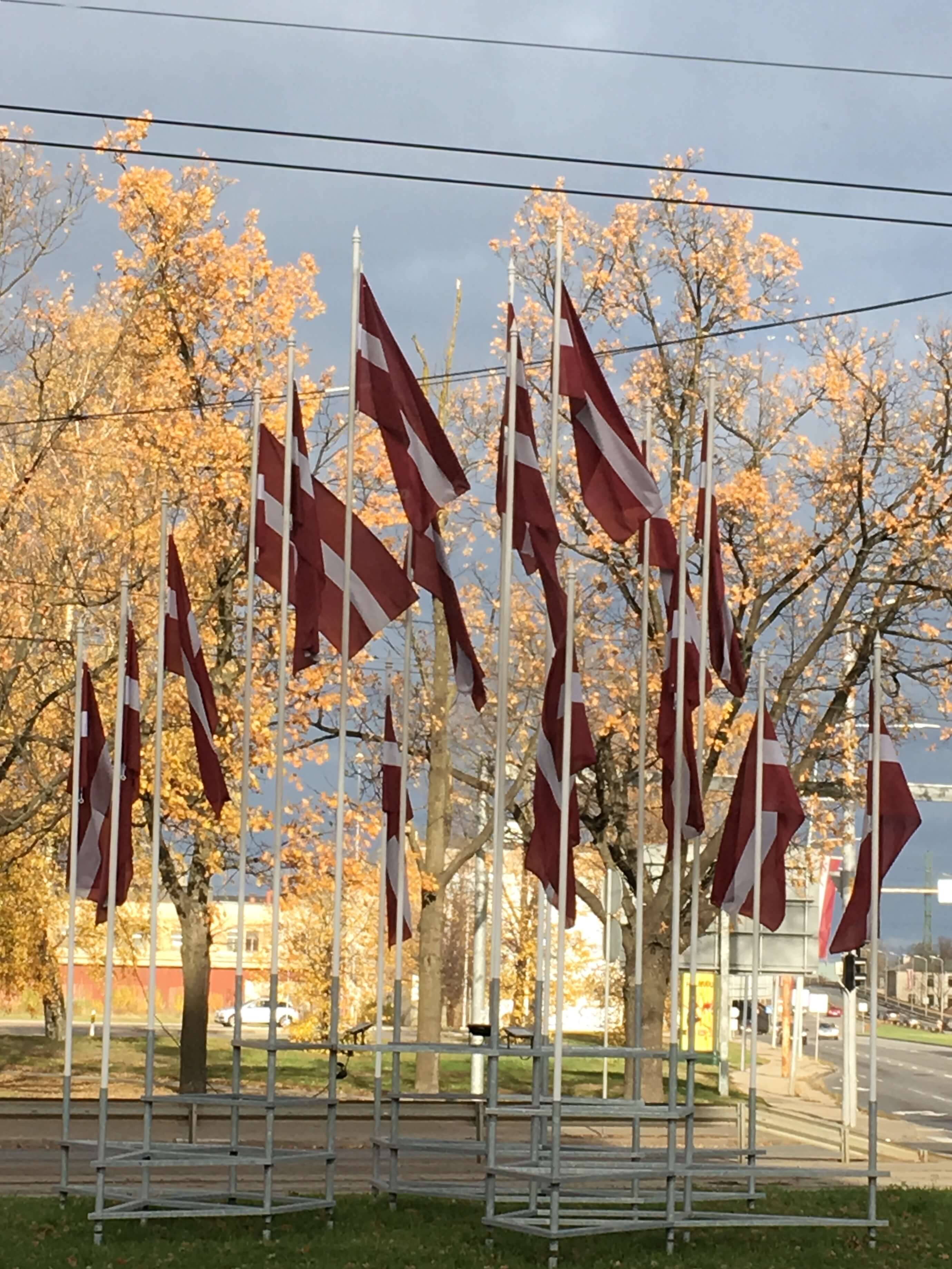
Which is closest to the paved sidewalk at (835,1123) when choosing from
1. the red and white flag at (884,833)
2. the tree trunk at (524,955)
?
the red and white flag at (884,833)

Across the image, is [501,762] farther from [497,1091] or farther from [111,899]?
[111,899]

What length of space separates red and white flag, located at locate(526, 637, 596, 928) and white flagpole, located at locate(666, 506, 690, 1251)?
2.76 feet

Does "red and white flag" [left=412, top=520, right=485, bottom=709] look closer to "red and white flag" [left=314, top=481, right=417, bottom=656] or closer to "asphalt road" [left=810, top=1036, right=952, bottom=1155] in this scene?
"red and white flag" [left=314, top=481, right=417, bottom=656]

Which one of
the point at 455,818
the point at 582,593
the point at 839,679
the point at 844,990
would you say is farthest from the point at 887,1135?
the point at 455,818

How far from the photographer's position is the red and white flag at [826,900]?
31.6 meters

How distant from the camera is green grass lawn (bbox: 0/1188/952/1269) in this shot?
489 inches

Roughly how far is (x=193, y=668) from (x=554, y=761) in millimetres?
3385

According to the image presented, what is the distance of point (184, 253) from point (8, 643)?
22.0ft

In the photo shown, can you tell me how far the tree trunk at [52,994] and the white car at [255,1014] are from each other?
61.6 ft

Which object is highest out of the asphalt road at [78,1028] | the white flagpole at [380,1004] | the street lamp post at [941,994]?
the white flagpole at [380,1004]

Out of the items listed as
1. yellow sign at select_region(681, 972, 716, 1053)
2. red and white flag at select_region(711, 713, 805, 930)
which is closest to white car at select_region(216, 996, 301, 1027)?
yellow sign at select_region(681, 972, 716, 1053)

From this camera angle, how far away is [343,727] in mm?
13797

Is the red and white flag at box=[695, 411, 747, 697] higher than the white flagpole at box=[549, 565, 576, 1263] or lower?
higher

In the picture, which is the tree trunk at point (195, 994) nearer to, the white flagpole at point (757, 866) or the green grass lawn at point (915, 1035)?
the white flagpole at point (757, 866)
